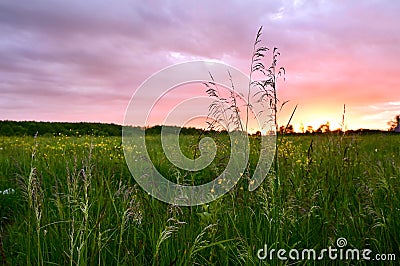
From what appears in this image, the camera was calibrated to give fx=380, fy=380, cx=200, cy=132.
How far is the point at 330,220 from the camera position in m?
2.71

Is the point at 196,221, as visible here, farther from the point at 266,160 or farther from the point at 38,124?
the point at 38,124

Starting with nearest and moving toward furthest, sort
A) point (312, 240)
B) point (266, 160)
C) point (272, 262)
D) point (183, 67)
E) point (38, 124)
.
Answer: point (272, 262)
point (312, 240)
point (183, 67)
point (266, 160)
point (38, 124)

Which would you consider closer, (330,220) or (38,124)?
(330,220)

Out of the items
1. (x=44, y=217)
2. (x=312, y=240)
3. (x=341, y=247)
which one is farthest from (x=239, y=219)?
(x=44, y=217)

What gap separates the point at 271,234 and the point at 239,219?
14.9 inches

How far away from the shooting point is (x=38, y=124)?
2622 centimetres

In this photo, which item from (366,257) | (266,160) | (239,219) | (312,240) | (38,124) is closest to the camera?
(366,257)

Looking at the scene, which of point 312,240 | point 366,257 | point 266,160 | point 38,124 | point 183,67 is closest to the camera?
point 366,257

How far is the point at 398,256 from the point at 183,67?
2.09 metres

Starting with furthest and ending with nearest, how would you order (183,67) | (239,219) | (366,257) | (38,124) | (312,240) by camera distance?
(38,124)
(183,67)
(239,219)
(312,240)
(366,257)

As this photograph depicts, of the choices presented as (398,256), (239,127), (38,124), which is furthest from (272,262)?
(38,124)

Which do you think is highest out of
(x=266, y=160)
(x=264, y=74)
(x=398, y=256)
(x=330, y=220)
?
(x=264, y=74)

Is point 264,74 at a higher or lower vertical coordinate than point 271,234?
higher

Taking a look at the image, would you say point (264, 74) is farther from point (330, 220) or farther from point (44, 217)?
point (44, 217)
